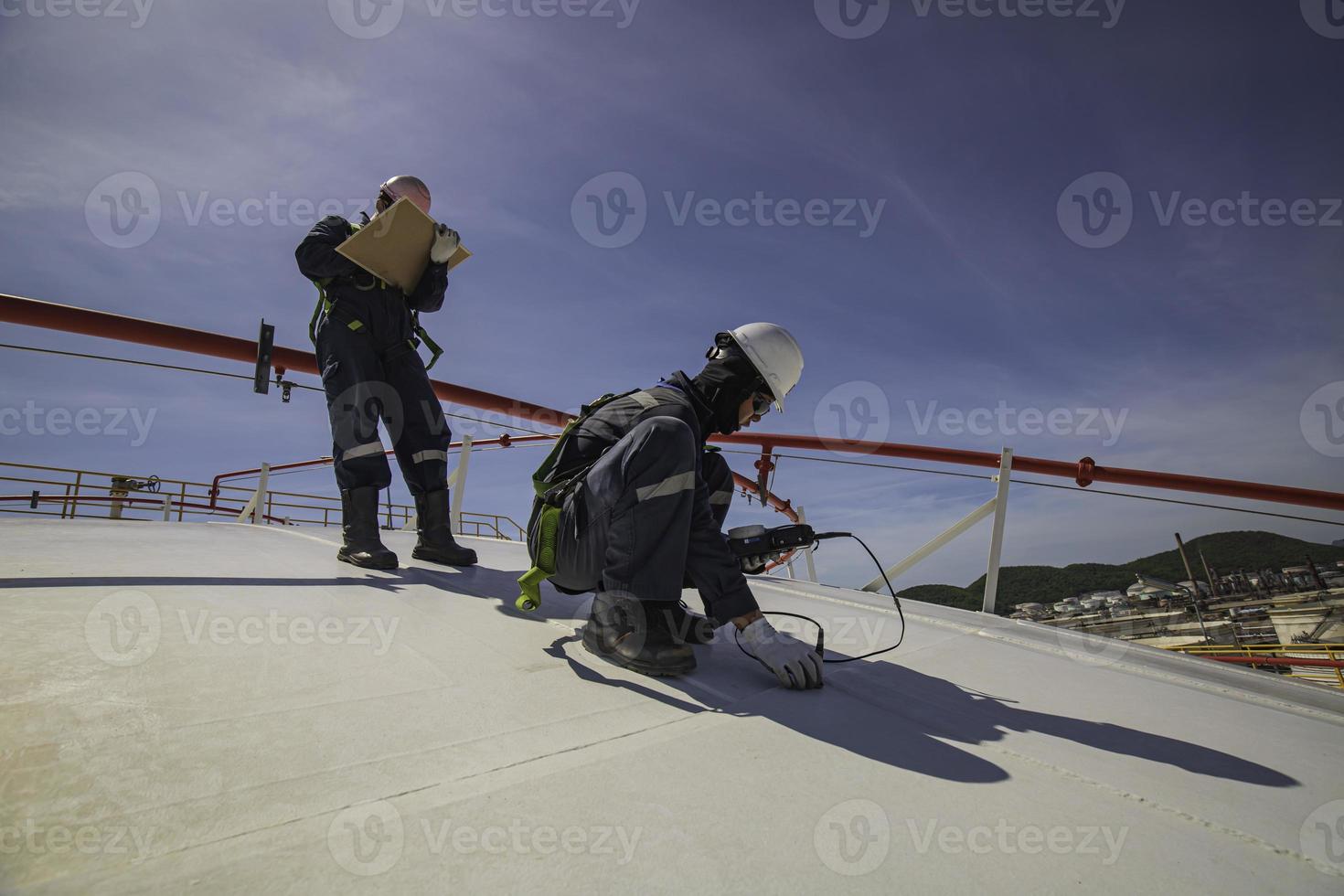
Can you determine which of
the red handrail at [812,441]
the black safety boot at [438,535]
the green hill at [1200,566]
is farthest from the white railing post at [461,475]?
the green hill at [1200,566]

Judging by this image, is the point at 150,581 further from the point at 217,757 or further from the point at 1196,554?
the point at 1196,554

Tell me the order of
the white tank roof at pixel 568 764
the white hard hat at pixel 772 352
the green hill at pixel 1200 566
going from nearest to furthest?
the white tank roof at pixel 568 764
the white hard hat at pixel 772 352
the green hill at pixel 1200 566

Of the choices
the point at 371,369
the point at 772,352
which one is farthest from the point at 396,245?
the point at 772,352

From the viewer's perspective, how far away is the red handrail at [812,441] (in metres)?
2.70

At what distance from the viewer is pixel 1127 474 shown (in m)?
3.44

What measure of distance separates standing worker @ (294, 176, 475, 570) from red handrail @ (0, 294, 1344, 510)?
0.97m

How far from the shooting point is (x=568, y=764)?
1036 mm

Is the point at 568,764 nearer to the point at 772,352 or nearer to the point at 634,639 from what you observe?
the point at 634,639

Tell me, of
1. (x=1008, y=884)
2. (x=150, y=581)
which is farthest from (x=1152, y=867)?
(x=150, y=581)

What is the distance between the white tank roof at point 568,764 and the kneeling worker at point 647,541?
0.09 metres

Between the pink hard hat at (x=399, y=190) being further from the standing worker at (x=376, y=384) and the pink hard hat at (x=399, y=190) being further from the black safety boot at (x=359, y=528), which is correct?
the black safety boot at (x=359, y=528)

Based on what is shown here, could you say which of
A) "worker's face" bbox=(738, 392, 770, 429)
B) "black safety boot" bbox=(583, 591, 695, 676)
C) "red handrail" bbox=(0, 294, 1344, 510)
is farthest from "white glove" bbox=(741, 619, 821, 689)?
"red handrail" bbox=(0, 294, 1344, 510)

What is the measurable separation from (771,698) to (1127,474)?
3090 mm

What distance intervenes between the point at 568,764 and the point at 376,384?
220 cm
